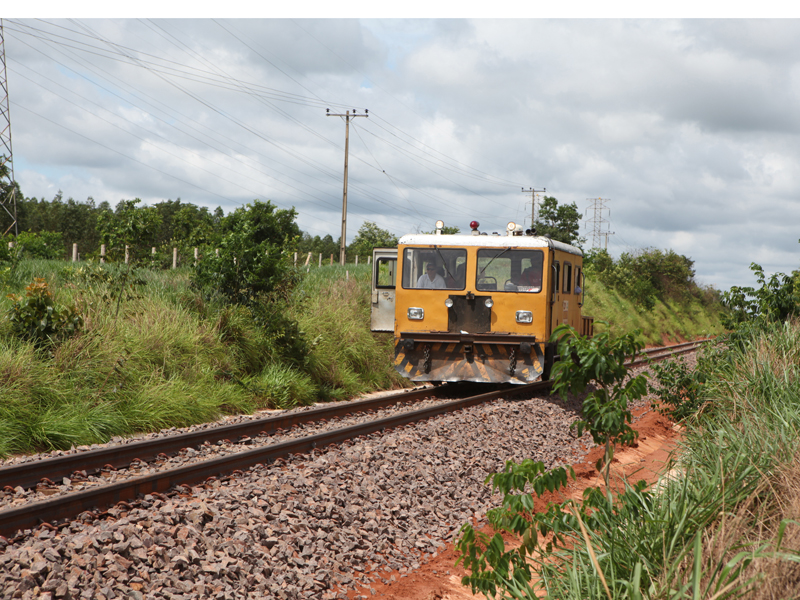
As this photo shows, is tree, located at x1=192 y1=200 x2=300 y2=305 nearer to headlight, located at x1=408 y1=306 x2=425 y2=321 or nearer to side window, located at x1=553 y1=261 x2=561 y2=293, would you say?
headlight, located at x1=408 y1=306 x2=425 y2=321

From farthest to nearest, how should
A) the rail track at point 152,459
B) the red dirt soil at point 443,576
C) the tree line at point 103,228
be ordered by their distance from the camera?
1. the tree line at point 103,228
2. the rail track at point 152,459
3. the red dirt soil at point 443,576

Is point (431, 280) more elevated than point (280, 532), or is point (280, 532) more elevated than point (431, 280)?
point (431, 280)

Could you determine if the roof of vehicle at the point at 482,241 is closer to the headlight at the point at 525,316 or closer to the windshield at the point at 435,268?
the windshield at the point at 435,268

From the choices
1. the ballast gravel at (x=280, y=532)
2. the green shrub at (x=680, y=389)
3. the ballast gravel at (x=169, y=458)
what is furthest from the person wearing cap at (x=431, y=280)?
the ballast gravel at (x=280, y=532)

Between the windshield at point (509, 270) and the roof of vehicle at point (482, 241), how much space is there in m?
0.12

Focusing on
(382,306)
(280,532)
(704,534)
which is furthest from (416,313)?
(704,534)

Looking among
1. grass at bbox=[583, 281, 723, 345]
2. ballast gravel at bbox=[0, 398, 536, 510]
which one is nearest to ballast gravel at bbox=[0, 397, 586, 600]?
ballast gravel at bbox=[0, 398, 536, 510]

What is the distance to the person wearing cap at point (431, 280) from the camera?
38.8 feet

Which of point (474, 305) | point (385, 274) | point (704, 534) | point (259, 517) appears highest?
point (385, 274)

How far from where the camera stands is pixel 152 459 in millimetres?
6832

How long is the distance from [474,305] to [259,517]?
7.40 meters

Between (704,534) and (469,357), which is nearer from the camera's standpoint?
(704,534)

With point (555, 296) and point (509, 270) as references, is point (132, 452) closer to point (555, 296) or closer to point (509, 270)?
point (509, 270)

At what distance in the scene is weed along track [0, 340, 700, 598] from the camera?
3785 millimetres
